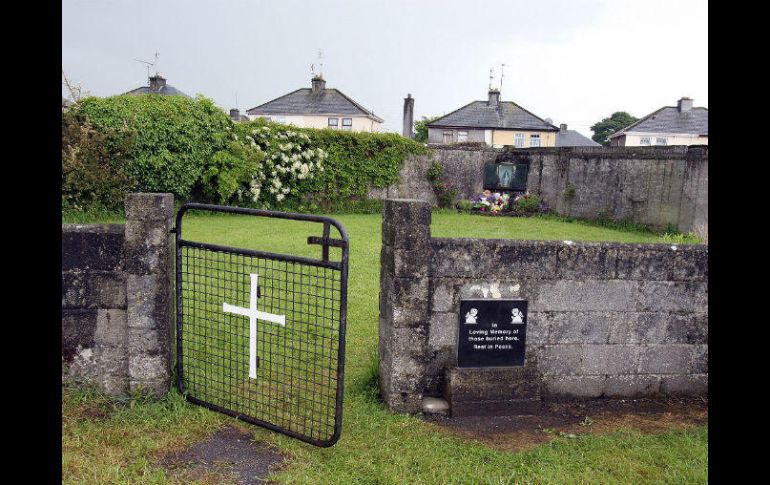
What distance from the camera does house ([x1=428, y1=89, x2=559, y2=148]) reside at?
42094 millimetres

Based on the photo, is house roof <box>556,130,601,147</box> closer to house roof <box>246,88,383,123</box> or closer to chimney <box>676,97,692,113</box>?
chimney <box>676,97,692,113</box>

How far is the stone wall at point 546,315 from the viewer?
14.6ft

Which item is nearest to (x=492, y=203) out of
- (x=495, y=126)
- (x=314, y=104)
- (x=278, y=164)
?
(x=278, y=164)

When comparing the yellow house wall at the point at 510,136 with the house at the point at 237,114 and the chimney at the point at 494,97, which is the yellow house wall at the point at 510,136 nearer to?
the chimney at the point at 494,97

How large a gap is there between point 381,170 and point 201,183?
611 cm

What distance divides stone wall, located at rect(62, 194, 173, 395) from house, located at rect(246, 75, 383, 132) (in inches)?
1489

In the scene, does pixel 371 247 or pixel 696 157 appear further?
pixel 696 157

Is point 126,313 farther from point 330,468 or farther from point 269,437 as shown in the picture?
point 330,468

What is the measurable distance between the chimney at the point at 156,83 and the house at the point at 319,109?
713 centimetres

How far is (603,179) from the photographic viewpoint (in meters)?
17.1

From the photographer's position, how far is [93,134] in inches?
527

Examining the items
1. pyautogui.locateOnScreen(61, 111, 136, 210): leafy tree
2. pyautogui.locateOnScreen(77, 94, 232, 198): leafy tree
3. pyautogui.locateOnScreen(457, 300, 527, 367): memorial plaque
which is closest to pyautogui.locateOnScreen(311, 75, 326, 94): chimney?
pyautogui.locateOnScreen(77, 94, 232, 198): leafy tree

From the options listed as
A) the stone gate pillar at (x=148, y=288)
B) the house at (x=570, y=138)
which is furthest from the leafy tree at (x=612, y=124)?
the stone gate pillar at (x=148, y=288)

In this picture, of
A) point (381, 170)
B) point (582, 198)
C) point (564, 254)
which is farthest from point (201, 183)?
point (564, 254)
